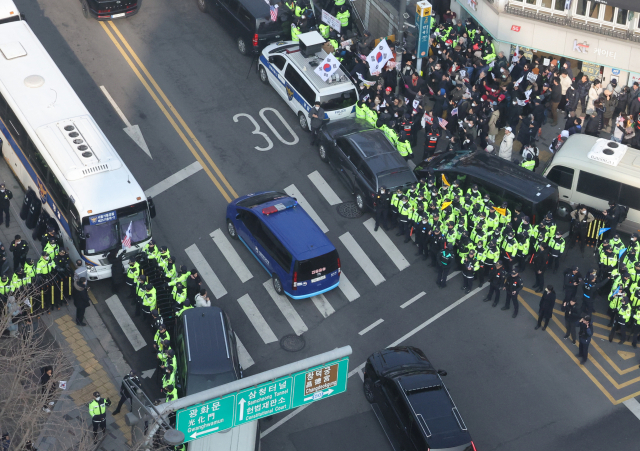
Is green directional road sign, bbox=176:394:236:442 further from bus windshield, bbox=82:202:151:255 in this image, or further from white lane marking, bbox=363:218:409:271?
white lane marking, bbox=363:218:409:271

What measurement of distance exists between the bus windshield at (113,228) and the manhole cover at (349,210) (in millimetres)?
6725

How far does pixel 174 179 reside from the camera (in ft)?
99.1

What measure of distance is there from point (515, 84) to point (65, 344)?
18.1m

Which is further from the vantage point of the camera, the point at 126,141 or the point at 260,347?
the point at 126,141

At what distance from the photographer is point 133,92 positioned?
3316cm

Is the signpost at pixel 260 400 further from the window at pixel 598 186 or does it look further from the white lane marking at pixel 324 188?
the window at pixel 598 186

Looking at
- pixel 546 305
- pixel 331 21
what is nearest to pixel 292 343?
pixel 546 305

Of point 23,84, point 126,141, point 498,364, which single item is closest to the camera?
point 498,364

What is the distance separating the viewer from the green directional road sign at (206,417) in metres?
15.9

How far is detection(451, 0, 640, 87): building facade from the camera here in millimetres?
31922

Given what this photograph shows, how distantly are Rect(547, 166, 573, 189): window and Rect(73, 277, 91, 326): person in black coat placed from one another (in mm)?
14511

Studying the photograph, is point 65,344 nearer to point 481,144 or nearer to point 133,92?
point 133,92

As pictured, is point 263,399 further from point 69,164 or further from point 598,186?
point 598,186

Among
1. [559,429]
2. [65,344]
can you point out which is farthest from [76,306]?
[559,429]
